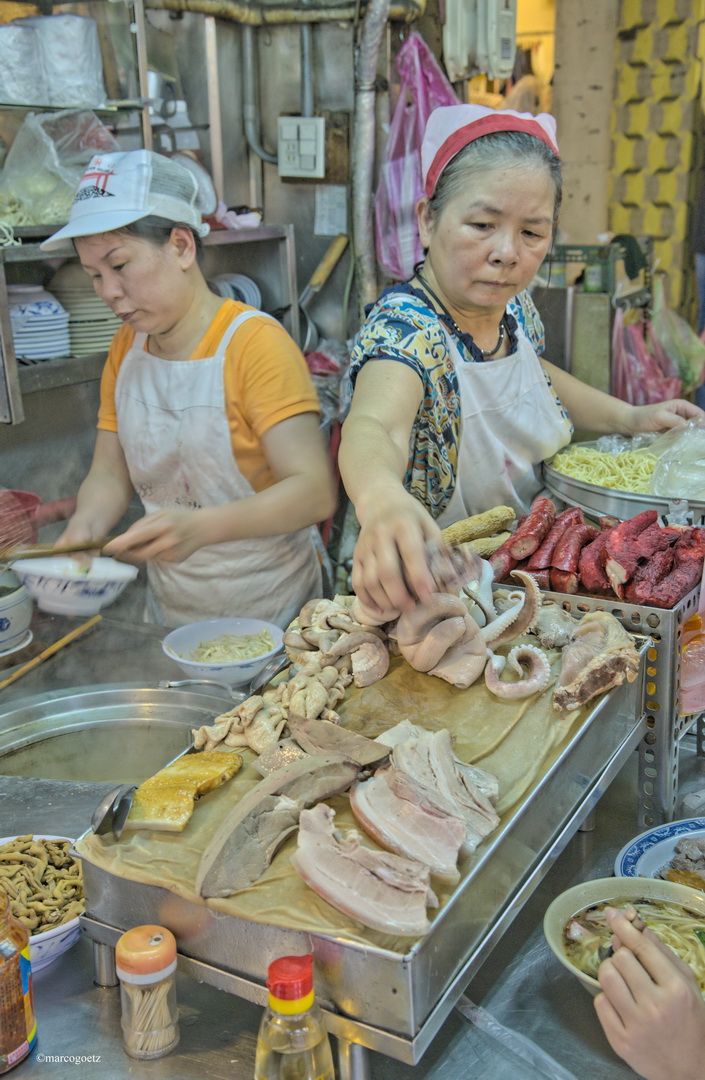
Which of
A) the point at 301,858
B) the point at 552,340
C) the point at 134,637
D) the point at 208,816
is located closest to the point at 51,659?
the point at 134,637

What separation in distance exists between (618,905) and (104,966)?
31.4 inches

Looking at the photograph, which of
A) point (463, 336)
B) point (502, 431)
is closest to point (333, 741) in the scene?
point (463, 336)

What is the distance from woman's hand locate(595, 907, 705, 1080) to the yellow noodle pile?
1652 mm

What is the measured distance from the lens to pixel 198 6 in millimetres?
4328

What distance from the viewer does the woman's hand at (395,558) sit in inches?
54.3

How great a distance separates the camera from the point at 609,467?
9.53 feet

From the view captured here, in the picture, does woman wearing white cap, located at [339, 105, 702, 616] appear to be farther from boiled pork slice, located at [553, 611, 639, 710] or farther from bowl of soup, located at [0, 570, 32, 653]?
bowl of soup, located at [0, 570, 32, 653]

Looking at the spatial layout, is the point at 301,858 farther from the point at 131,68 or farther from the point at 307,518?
the point at 131,68

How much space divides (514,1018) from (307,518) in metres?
1.70

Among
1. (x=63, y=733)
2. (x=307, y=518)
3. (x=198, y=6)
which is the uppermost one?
(x=198, y=6)

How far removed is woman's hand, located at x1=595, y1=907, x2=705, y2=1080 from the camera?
1.19 m

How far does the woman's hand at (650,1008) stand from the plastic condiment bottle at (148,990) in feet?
1.88

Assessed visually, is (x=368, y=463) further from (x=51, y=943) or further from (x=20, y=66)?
(x=20, y=66)

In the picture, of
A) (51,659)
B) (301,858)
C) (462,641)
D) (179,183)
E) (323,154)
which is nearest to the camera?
(301,858)
